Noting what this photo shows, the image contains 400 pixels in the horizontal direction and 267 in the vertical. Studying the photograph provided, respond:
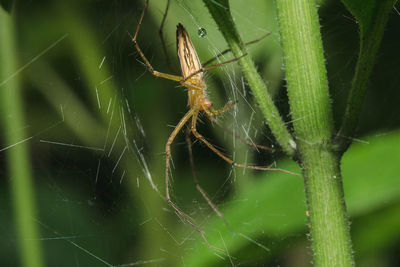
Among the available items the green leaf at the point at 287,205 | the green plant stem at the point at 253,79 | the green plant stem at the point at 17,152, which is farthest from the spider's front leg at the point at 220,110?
the green plant stem at the point at 17,152

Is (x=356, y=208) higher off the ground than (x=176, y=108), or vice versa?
(x=176, y=108)

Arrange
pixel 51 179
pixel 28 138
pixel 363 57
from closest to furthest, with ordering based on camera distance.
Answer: pixel 363 57, pixel 28 138, pixel 51 179

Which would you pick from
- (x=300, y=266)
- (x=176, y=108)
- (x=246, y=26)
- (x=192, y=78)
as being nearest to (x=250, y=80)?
(x=192, y=78)

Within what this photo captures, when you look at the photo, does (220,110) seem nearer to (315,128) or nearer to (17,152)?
(315,128)

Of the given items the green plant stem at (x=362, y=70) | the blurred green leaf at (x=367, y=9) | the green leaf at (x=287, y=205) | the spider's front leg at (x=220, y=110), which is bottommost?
the green leaf at (x=287, y=205)

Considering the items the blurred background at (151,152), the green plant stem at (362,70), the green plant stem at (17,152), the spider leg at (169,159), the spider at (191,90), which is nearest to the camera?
the green plant stem at (362,70)

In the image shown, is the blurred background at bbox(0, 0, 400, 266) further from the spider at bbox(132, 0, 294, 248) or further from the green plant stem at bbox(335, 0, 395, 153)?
the green plant stem at bbox(335, 0, 395, 153)

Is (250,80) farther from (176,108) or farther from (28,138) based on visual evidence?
(28,138)

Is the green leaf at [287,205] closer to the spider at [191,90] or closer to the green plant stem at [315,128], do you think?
the spider at [191,90]
